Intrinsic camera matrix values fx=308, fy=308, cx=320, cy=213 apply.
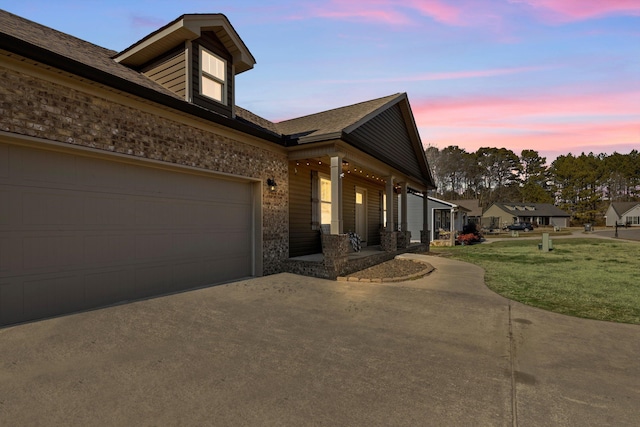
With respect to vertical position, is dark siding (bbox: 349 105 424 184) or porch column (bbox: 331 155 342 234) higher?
dark siding (bbox: 349 105 424 184)

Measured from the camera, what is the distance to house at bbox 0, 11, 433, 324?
15.4ft

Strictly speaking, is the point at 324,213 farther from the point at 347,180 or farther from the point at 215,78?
the point at 215,78

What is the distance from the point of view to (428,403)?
2705 mm

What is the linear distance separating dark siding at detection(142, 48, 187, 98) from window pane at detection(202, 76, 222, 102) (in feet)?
1.79

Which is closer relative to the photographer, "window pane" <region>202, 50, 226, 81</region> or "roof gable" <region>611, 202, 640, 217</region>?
"window pane" <region>202, 50, 226, 81</region>

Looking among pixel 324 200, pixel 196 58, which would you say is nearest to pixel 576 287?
pixel 324 200

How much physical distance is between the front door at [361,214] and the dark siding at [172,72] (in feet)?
30.4

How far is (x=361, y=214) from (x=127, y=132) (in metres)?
11.5

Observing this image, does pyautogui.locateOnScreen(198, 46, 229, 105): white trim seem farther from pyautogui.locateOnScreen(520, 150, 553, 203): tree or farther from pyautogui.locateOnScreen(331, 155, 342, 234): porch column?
pyautogui.locateOnScreen(520, 150, 553, 203): tree

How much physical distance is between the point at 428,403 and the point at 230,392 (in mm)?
1782

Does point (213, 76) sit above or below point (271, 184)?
above

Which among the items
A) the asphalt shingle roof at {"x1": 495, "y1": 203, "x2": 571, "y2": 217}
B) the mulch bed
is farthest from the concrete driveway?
the asphalt shingle roof at {"x1": 495, "y1": 203, "x2": 571, "y2": 217}

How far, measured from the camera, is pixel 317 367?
3.37 meters

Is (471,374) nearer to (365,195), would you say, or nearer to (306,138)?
(306,138)
